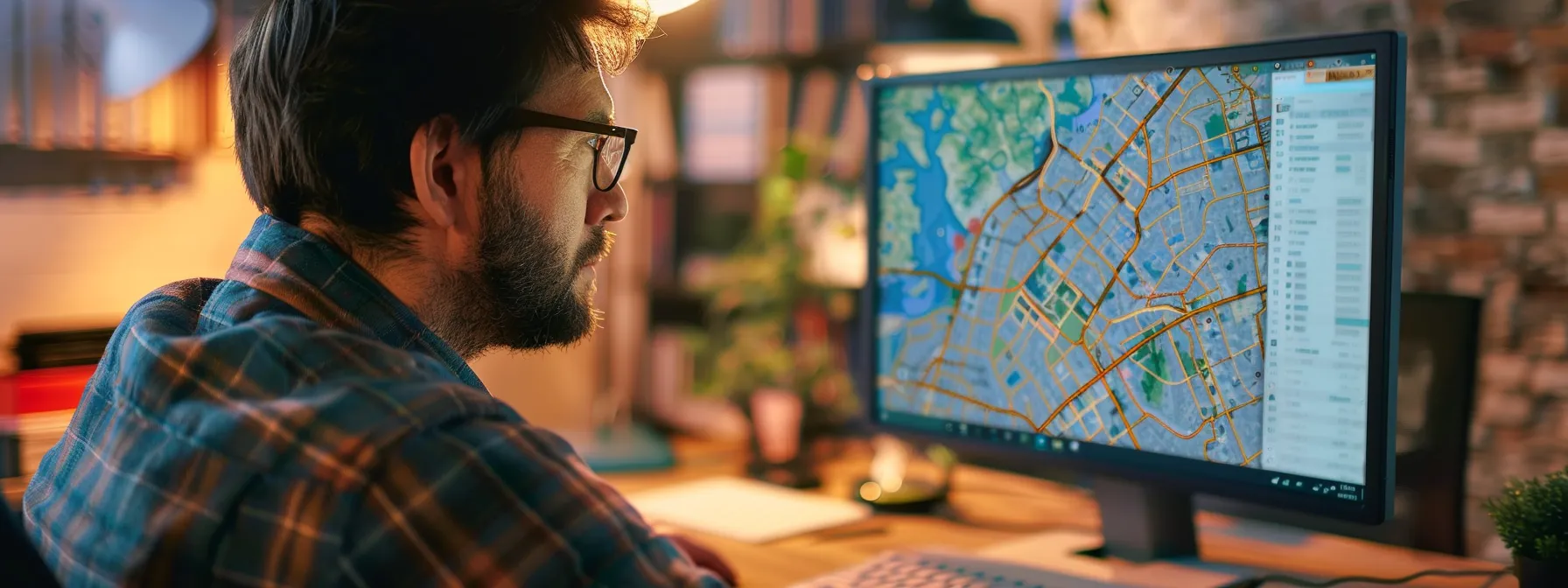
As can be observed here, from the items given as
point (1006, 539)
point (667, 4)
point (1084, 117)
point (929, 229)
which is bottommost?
point (1006, 539)

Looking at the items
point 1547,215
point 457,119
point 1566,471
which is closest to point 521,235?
point 457,119

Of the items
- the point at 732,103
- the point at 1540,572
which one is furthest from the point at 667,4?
the point at 732,103

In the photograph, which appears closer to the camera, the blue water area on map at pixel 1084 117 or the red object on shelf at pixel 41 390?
the blue water area on map at pixel 1084 117

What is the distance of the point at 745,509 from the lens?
151cm

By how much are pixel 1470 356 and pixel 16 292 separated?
212 cm

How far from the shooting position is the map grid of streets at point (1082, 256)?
107cm

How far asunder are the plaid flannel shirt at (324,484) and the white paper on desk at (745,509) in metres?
0.67

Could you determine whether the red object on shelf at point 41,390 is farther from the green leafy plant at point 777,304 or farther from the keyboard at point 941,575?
the keyboard at point 941,575

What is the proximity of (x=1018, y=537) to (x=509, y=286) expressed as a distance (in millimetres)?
686

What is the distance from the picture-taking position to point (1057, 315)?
1205 millimetres

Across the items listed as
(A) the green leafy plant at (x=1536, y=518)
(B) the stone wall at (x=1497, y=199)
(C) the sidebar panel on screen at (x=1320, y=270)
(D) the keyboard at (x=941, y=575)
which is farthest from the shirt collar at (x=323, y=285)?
(B) the stone wall at (x=1497, y=199)

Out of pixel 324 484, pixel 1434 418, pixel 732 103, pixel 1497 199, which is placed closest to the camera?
pixel 324 484

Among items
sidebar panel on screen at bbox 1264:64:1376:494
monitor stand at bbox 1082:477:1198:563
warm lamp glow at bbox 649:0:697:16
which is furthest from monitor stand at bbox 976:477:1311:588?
warm lamp glow at bbox 649:0:697:16

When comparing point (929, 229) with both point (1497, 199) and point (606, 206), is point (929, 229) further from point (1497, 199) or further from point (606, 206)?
point (1497, 199)
